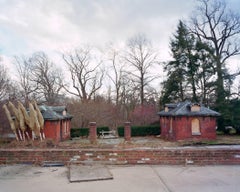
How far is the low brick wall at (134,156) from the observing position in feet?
20.7

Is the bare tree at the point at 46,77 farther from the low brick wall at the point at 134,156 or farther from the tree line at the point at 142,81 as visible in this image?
the low brick wall at the point at 134,156

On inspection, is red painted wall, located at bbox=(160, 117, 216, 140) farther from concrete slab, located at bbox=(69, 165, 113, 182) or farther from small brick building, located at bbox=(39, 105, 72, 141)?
concrete slab, located at bbox=(69, 165, 113, 182)

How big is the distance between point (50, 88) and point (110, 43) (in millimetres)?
11751

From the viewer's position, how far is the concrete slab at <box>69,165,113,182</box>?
5.10 metres

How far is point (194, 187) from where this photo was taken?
4.59 metres

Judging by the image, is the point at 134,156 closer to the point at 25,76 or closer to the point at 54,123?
the point at 54,123

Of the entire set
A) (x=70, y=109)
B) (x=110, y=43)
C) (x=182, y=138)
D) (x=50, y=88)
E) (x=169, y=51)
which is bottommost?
(x=182, y=138)

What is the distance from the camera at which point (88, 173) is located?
546cm

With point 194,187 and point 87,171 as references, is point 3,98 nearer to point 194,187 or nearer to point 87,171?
point 87,171

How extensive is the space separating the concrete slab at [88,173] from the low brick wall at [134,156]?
1.21ft

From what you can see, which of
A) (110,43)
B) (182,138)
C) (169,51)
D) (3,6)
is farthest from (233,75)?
(3,6)

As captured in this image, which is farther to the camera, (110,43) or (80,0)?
(110,43)

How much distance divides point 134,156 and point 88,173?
1456mm

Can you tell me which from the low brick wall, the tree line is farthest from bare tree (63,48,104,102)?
the low brick wall
